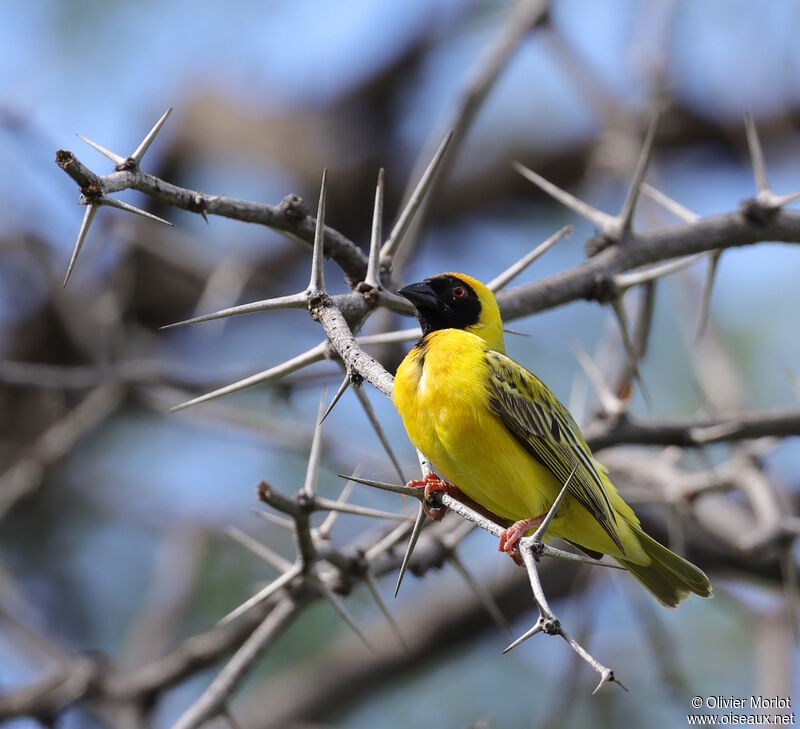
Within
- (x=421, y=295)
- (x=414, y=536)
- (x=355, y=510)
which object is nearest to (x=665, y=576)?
(x=421, y=295)

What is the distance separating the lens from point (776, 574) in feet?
21.7

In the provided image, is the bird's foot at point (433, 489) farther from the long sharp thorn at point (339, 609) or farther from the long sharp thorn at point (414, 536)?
the long sharp thorn at point (339, 609)

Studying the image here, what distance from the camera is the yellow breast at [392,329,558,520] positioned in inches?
149

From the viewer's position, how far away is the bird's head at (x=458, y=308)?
4617 mm

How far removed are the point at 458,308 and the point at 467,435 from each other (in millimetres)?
1062

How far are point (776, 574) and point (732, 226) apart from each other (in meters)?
3.13

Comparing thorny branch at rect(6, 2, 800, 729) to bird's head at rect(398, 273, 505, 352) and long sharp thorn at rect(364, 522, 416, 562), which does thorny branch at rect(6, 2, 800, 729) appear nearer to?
long sharp thorn at rect(364, 522, 416, 562)

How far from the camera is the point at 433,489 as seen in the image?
3.52 meters

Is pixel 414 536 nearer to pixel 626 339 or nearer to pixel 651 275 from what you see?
pixel 626 339

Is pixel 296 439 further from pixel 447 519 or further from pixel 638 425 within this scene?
pixel 638 425

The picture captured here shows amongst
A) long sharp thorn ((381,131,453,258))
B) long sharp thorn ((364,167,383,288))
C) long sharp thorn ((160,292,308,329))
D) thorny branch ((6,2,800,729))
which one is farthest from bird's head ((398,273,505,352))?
long sharp thorn ((160,292,308,329))

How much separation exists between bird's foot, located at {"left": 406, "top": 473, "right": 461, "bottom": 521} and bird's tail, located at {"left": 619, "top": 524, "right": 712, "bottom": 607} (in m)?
1.07

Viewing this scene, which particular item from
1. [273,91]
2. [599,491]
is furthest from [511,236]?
[599,491]

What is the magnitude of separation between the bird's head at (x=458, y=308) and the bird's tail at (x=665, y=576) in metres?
1.21
